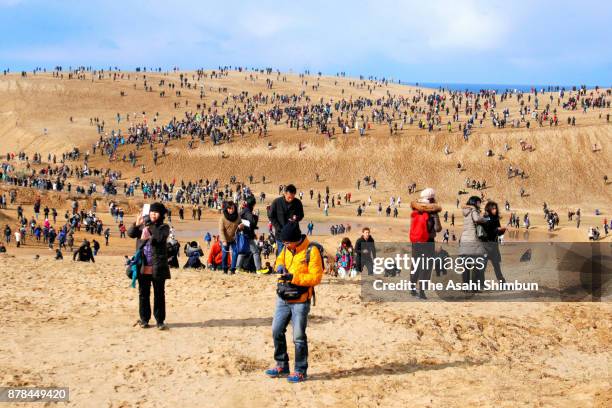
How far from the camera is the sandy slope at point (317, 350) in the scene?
7324mm

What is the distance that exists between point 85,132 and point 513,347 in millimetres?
77833

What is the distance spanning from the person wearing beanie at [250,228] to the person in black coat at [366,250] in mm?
2155

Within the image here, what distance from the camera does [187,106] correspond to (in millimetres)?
91375

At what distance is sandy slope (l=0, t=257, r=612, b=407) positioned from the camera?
732cm

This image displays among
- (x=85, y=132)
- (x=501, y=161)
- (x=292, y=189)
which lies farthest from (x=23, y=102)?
(x=292, y=189)

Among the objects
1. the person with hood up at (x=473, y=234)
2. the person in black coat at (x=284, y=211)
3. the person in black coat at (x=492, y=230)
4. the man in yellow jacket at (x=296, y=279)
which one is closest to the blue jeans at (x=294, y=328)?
the man in yellow jacket at (x=296, y=279)

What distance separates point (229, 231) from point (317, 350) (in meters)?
5.40

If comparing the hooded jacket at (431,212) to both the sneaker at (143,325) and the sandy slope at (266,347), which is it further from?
the sneaker at (143,325)

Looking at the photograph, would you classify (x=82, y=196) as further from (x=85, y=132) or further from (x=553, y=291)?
(x=553, y=291)

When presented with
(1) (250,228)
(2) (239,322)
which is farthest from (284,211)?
(1) (250,228)

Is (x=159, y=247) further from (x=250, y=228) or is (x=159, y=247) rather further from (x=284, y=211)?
(x=250, y=228)

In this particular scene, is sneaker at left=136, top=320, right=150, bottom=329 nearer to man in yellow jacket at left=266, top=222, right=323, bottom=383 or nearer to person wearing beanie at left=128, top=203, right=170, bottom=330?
person wearing beanie at left=128, top=203, right=170, bottom=330

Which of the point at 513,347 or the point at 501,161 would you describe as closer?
the point at 513,347

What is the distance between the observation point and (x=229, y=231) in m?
13.8
